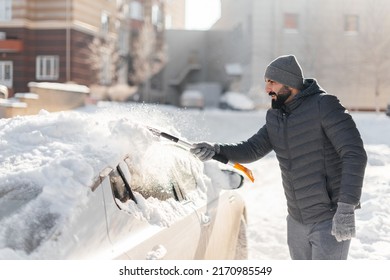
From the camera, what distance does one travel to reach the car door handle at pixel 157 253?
112 inches

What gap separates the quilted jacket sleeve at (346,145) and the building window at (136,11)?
3344 centimetres

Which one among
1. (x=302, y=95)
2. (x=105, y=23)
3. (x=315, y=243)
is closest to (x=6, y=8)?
(x=105, y=23)

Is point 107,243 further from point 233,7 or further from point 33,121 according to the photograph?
point 233,7

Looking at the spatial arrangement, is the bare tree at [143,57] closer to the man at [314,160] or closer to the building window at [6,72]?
the building window at [6,72]

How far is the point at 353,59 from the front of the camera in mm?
26000

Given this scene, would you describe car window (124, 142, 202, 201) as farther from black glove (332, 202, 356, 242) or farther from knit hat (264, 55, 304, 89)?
black glove (332, 202, 356, 242)

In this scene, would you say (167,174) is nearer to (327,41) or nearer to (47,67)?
(47,67)

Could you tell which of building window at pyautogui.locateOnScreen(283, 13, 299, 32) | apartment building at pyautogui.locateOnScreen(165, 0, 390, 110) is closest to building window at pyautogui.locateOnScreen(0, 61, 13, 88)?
apartment building at pyautogui.locateOnScreen(165, 0, 390, 110)

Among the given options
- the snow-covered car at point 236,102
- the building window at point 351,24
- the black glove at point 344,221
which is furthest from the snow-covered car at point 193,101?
the black glove at point 344,221

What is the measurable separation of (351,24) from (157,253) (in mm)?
24959

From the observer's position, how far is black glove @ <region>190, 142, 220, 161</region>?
3.82 metres

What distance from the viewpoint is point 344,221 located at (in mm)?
3225

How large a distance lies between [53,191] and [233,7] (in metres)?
31.5

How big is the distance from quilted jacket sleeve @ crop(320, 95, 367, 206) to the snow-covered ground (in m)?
1.07
